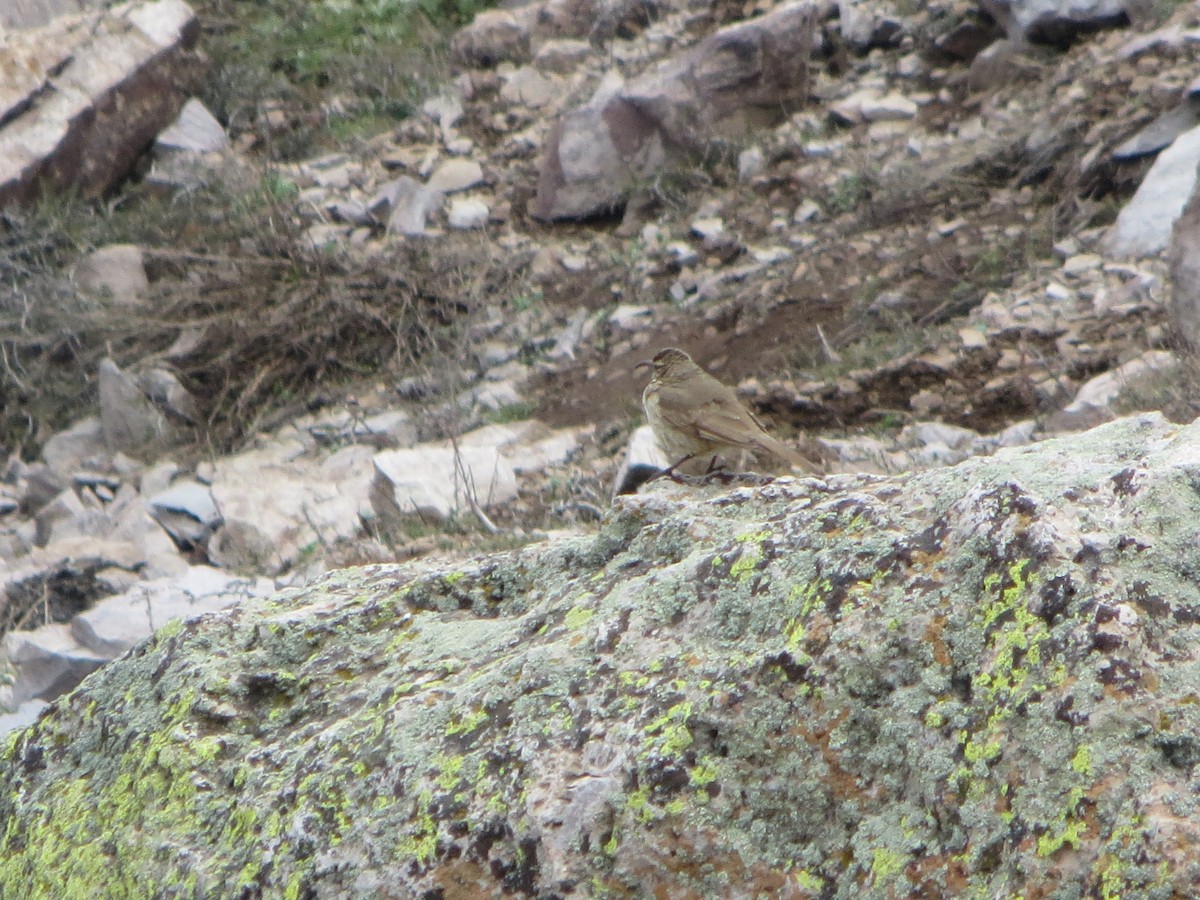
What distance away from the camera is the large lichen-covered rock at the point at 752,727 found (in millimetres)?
2049

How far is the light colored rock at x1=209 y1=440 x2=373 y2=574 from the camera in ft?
28.2

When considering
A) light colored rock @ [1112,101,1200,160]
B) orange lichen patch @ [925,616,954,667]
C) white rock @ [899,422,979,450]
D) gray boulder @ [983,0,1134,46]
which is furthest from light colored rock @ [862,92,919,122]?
orange lichen patch @ [925,616,954,667]

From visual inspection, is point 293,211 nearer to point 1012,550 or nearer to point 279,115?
point 279,115

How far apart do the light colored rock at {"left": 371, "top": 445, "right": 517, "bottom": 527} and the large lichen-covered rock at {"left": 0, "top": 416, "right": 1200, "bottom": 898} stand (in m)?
4.76

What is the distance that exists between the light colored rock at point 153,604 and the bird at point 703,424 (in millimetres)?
2072

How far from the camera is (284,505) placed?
9.30m

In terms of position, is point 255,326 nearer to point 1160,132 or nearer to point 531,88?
point 531,88

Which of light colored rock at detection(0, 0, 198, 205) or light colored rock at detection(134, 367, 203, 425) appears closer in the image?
light colored rock at detection(134, 367, 203, 425)

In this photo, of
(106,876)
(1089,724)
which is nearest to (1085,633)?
(1089,724)

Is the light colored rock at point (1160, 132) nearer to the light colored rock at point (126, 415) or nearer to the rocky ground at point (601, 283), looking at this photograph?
the rocky ground at point (601, 283)

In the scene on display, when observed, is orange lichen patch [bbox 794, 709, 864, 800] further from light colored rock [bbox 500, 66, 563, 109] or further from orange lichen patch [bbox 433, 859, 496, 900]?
light colored rock [bbox 500, 66, 563, 109]

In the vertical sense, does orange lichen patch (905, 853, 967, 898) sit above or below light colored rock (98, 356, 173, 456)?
above

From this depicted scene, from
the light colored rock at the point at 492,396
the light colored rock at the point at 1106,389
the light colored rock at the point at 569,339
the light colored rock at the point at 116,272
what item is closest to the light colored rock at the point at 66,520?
the light colored rock at the point at 116,272

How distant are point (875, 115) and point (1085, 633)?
10.8m
